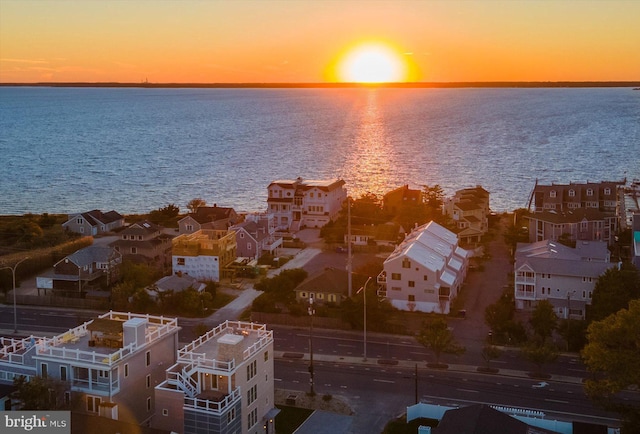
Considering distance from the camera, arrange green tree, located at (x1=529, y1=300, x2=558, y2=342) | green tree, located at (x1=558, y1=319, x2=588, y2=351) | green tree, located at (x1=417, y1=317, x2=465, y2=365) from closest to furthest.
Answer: green tree, located at (x1=417, y1=317, x2=465, y2=365) → green tree, located at (x1=558, y1=319, x2=588, y2=351) → green tree, located at (x1=529, y1=300, x2=558, y2=342)

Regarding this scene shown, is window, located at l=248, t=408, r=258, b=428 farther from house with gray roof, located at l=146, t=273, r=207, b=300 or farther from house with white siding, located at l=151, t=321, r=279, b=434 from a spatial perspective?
house with gray roof, located at l=146, t=273, r=207, b=300

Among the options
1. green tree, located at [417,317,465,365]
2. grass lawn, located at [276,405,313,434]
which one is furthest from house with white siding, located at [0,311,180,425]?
green tree, located at [417,317,465,365]

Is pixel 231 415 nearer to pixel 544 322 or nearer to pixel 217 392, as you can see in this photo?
pixel 217 392

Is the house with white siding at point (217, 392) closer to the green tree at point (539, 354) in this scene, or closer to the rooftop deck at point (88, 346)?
the rooftop deck at point (88, 346)

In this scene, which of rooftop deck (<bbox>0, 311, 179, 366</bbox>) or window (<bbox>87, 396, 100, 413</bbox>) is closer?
window (<bbox>87, 396, 100, 413</bbox>)

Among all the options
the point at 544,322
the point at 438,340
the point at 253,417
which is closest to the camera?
the point at 253,417

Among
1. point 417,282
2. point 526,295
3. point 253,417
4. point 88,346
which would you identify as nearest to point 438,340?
point 417,282
